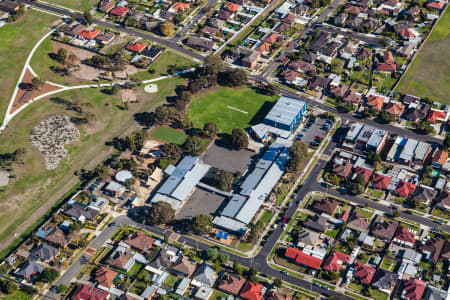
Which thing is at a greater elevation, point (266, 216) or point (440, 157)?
point (440, 157)

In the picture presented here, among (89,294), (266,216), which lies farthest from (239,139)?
(89,294)

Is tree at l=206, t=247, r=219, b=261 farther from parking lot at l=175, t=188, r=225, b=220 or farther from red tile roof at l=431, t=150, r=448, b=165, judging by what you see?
red tile roof at l=431, t=150, r=448, b=165

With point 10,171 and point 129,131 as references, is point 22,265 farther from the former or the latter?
point 129,131

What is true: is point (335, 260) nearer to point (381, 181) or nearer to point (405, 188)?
point (381, 181)

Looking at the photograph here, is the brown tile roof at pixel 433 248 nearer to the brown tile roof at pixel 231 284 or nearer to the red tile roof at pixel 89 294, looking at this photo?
the brown tile roof at pixel 231 284

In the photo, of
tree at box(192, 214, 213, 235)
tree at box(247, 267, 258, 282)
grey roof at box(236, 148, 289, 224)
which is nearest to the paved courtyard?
grey roof at box(236, 148, 289, 224)

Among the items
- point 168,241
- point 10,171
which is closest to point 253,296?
point 168,241

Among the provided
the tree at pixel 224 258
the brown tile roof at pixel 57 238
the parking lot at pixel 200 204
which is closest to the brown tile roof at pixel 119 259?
the brown tile roof at pixel 57 238

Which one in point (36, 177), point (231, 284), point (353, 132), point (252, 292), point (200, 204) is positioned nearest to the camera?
point (252, 292)
